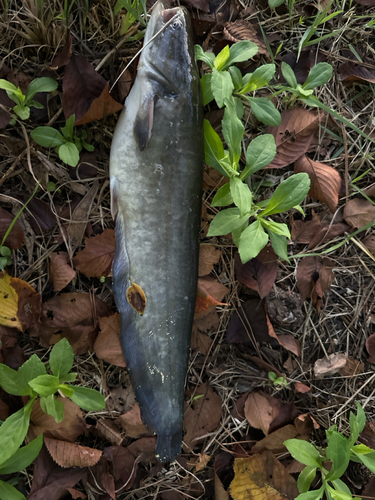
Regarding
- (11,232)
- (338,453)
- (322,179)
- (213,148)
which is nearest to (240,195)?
(213,148)

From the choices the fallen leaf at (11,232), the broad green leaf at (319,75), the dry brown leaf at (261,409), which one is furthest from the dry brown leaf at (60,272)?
the broad green leaf at (319,75)

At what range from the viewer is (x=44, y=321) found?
2.27 m

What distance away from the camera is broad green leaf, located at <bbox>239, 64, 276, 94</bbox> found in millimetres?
2143

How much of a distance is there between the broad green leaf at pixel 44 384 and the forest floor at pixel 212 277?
35 centimetres

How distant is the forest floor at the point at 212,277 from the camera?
222cm

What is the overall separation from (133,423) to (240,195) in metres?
1.45

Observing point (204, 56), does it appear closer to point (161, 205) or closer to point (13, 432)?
point (161, 205)

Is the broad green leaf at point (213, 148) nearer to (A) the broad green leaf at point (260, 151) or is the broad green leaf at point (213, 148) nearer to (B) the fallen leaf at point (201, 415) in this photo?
(A) the broad green leaf at point (260, 151)

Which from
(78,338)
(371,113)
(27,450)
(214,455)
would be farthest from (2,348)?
(371,113)

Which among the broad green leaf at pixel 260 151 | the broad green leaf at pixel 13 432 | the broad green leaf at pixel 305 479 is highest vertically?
the broad green leaf at pixel 260 151

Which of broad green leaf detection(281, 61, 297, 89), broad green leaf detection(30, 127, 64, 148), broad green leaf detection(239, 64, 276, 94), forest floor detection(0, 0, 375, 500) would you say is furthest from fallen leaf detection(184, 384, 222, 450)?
broad green leaf detection(281, 61, 297, 89)

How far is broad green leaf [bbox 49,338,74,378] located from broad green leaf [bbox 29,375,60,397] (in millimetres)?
50

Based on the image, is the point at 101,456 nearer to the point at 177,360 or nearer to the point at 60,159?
the point at 177,360

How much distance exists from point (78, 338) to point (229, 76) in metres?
1.70
